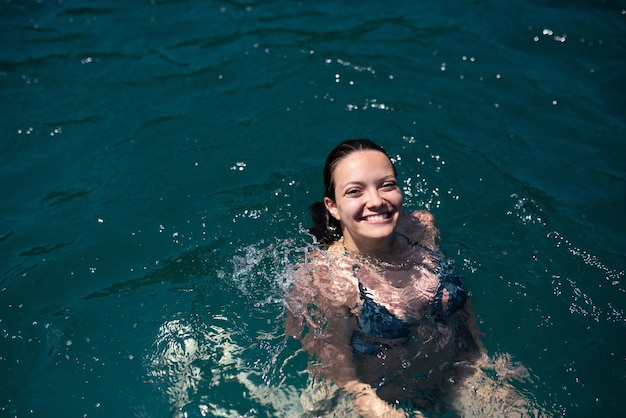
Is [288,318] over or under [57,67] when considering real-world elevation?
under

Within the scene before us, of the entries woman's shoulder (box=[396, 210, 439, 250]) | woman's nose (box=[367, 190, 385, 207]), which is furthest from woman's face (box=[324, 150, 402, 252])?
woman's shoulder (box=[396, 210, 439, 250])

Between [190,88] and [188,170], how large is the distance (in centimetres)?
159

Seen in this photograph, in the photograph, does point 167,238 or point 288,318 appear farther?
point 167,238

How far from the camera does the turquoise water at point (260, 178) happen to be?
4.32 meters

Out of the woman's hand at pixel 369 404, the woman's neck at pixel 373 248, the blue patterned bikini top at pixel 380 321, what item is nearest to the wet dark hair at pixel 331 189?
the woman's neck at pixel 373 248

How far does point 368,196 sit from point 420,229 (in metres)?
Answer: 0.92

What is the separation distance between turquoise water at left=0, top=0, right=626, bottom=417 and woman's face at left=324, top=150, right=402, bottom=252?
1074mm

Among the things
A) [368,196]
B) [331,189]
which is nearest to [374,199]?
[368,196]

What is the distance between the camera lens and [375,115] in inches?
255

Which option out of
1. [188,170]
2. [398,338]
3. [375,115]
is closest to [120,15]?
[188,170]

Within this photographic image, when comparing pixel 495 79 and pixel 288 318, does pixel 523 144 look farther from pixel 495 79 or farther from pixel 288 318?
pixel 288 318

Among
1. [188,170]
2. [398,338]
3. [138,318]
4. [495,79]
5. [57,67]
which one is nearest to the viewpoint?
[398,338]

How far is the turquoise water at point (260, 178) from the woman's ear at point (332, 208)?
0.84m

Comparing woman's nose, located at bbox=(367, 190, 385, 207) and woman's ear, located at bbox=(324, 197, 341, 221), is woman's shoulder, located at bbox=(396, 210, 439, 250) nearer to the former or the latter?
woman's ear, located at bbox=(324, 197, 341, 221)
